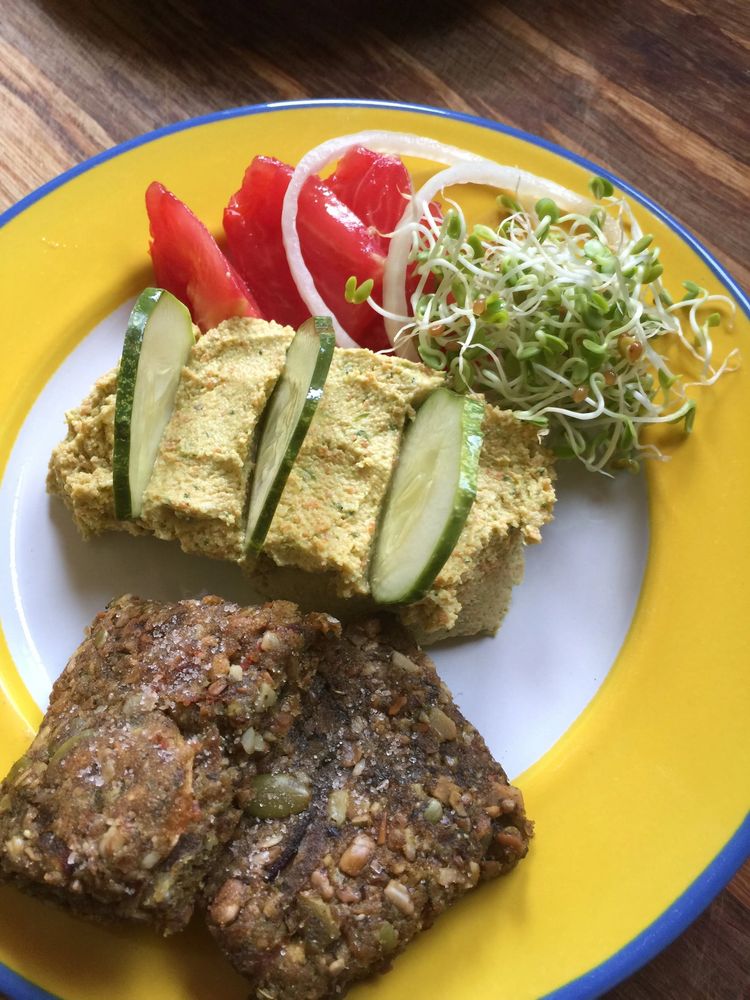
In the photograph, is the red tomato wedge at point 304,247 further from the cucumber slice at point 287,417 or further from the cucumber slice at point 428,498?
the cucumber slice at point 428,498

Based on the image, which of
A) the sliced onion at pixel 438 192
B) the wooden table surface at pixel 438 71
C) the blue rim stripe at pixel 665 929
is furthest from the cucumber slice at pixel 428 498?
the wooden table surface at pixel 438 71

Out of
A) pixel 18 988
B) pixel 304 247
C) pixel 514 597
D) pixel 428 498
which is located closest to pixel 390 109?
pixel 304 247

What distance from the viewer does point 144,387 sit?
3.25 meters

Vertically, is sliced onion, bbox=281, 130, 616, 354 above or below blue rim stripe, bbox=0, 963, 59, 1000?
above

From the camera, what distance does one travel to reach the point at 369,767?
2900 millimetres

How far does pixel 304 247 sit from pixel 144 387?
1.09 metres

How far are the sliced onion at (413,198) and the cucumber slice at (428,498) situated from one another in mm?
731

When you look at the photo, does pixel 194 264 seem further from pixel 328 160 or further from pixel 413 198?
pixel 413 198

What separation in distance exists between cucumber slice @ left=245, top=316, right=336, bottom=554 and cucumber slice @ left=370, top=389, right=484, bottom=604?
1.54 feet

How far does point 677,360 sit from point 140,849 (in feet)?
10.1

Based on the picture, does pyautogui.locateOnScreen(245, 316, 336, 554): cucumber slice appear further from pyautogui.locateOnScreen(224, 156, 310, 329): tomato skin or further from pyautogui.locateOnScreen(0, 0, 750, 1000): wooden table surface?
pyautogui.locateOnScreen(0, 0, 750, 1000): wooden table surface

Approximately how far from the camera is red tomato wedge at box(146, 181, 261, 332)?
12.0 ft

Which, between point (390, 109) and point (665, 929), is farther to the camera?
point (390, 109)

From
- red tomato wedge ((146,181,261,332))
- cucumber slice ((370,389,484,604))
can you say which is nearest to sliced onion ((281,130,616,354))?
red tomato wedge ((146,181,261,332))
